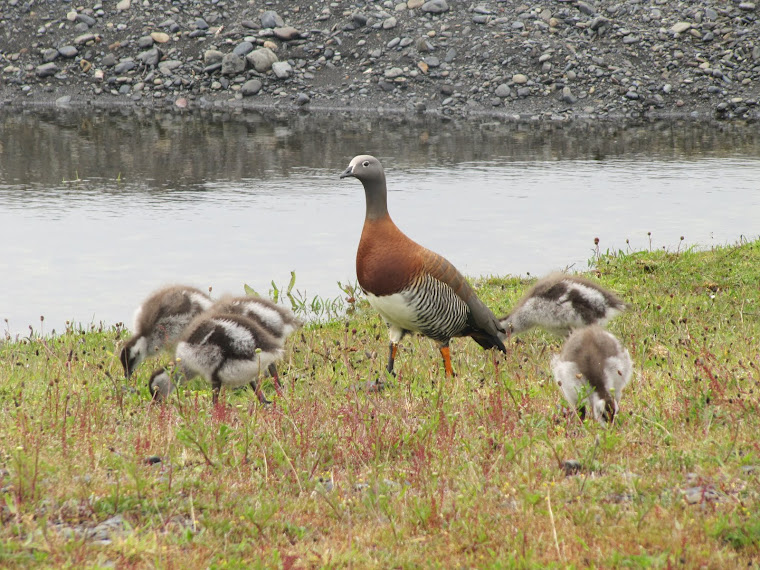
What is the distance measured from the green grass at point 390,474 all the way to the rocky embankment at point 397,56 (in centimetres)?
2016

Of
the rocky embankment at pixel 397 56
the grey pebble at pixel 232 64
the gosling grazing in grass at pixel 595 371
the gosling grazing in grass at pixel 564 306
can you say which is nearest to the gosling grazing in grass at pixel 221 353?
the gosling grazing in grass at pixel 595 371

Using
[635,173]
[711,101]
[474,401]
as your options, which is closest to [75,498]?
[474,401]

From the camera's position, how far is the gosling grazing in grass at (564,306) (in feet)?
28.7

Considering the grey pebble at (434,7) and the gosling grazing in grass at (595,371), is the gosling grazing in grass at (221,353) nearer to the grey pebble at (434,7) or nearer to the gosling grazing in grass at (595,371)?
the gosling grazing in grass at (595,371)

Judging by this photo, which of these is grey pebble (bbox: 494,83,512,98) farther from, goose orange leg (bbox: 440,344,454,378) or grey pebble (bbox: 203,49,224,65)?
goose orange leg (bbox: 440,344,454,378)

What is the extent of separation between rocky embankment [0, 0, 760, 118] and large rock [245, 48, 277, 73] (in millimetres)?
39

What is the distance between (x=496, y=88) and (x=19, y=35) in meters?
15.2

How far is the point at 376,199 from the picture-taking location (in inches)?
314

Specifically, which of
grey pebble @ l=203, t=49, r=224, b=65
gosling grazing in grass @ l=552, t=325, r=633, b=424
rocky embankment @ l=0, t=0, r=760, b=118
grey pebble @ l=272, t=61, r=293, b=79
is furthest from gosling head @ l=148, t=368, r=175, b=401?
grey pebble @ l=203, t=49, r=224, b=65

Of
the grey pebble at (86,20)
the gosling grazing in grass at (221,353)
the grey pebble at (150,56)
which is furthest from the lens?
the grey pebble at (86,20)

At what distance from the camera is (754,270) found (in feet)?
36.5

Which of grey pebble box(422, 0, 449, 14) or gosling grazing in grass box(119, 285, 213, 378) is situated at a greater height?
grey pebble box(422, 0, 449, 14)

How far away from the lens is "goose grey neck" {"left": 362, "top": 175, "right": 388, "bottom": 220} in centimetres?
795

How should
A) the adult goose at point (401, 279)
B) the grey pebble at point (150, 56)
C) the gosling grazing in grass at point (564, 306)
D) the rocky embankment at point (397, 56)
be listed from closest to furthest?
the adult goose at point (401, 279)
the gosling grazing in grass at point (564, 306)
the rocky embankment at point (397, 56)
the grey pebble at point (150, 56)
